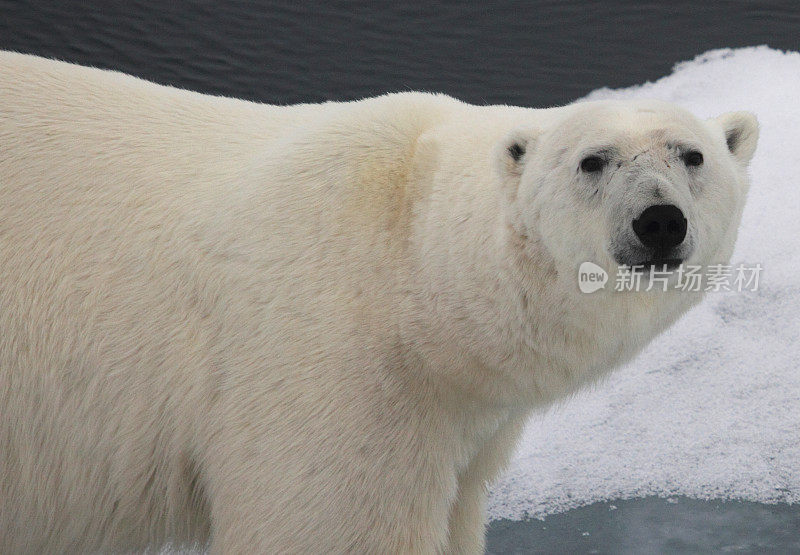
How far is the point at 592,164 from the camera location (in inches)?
82.4

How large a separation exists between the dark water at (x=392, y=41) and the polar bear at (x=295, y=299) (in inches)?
151

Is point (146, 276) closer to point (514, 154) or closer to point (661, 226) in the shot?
point (514, 154)

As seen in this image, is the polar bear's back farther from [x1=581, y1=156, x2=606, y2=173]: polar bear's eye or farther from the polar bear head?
[x1=581, y1=156, x2=606, y2=173]: polar bear's eye

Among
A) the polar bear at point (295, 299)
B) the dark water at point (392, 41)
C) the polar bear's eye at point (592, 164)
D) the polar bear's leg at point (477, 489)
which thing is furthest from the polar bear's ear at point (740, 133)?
the dark water at point (392, 41)

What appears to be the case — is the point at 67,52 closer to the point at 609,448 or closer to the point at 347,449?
the point at 609,448

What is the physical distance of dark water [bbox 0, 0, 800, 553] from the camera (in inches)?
253

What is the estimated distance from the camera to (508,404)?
2.44m

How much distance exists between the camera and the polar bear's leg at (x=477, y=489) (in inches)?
111

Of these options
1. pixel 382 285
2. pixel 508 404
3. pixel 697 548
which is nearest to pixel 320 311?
pixel 382 285

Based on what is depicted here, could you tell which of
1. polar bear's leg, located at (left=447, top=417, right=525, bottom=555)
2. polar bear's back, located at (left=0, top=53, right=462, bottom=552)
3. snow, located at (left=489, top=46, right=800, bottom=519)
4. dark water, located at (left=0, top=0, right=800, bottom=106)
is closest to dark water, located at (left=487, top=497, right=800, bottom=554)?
snow, located at (left=489, top=46, right=800, bottom=519)

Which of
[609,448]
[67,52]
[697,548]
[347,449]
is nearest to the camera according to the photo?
[347,449]

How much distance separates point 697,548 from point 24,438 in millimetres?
2428

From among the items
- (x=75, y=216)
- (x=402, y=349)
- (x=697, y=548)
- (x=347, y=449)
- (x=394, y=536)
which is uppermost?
(x=75, y=216)

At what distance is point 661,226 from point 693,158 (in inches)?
8.7
